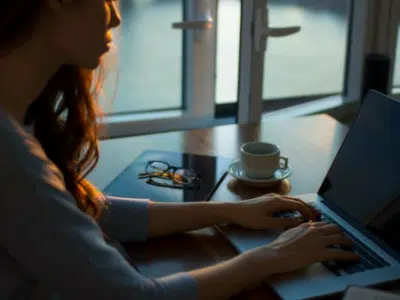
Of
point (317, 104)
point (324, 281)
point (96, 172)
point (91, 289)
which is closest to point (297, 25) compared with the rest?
Result: point (317, 104)

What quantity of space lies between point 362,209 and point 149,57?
1.61 m

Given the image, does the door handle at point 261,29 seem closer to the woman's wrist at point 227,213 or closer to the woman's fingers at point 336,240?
the woman's wrist at point 227,213

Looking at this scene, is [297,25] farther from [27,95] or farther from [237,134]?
[27,95]

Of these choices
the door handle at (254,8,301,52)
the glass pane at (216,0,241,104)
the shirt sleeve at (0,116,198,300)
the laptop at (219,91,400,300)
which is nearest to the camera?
the shirt sleeve at (0,116,198,300)

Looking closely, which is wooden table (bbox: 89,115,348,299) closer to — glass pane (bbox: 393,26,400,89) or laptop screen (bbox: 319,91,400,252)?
laptop screen (bbox: 319,91,400,252)

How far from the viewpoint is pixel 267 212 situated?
111 centimetres

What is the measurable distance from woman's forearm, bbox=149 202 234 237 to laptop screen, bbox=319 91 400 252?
215mm

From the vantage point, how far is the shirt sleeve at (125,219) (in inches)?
43.0

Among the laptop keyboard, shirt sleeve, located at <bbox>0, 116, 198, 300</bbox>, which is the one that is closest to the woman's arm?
the laptop keyboard

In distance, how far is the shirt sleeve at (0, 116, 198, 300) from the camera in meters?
0.76

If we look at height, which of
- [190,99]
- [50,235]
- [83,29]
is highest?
[83,29]

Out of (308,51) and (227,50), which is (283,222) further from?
(308,51)

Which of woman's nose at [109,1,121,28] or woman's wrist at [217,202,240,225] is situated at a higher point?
woman's nose at [109,1,121,28]

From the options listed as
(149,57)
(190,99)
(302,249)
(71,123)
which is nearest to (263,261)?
(302,249)
